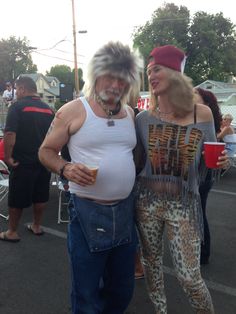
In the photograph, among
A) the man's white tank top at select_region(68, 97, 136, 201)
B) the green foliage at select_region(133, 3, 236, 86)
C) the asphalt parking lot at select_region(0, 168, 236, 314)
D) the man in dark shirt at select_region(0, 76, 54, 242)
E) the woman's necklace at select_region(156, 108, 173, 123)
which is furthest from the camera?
the green foliage at select_region(133, 3, 236, 86)

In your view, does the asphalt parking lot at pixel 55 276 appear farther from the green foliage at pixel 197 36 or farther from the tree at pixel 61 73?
the tree at pixel 61 73

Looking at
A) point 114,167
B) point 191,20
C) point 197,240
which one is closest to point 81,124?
point 114,167

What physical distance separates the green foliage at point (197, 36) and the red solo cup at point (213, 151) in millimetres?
38523

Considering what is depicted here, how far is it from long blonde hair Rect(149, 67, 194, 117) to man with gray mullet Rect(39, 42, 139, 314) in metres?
0.22

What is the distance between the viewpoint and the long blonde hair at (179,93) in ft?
7.41

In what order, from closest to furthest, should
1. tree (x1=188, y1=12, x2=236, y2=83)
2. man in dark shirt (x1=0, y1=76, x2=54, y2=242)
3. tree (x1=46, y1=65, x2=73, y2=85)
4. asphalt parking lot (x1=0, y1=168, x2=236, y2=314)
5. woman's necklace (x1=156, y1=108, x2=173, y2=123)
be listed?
woman's necklace (x1=156, y1=108, x2=173, y2=123) → asphalt parking lot (x1=0, y1=168, x2=236, y2=314) → man in dark shirt (x1=0, y1=76, x2=54, y2=242) → tree (x1=188, y1=12, x2=236, y2=83) → tree (x1=46, y1=65, x2=73, y2=85)

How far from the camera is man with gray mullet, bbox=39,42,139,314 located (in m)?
2.07

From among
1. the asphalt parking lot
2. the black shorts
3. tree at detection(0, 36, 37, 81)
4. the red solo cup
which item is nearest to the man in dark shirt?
the black shorts

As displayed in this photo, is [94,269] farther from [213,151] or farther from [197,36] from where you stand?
[197,36]

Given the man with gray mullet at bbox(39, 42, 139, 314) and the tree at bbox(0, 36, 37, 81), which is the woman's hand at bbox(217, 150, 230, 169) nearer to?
the man with gray mullet at bbox(39, 42, 139, 314)

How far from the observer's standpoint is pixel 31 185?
175 inches

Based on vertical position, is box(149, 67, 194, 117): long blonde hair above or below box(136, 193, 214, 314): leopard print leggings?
above

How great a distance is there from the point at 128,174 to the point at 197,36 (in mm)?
41634

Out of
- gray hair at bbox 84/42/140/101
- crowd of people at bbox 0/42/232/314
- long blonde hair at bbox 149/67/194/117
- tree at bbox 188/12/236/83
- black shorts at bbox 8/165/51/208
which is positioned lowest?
black shorts at bbox 8/165/51/208
